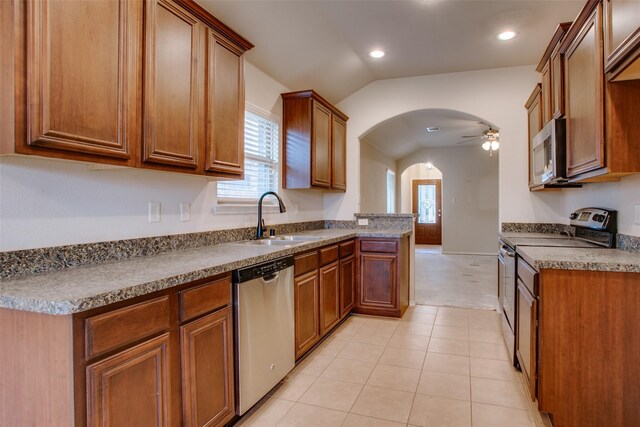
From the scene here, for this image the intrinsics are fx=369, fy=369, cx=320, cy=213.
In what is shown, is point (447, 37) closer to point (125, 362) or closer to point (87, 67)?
point (87, 67)

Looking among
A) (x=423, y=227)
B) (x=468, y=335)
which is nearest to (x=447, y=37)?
(x=468, y=335)

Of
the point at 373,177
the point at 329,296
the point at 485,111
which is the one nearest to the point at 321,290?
the point at 329,296

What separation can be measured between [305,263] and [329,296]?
2.10 ft

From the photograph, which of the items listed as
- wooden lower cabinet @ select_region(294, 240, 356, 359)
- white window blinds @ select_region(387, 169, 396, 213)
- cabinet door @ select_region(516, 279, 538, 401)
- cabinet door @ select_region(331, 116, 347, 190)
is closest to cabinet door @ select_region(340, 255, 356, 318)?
wooden lower cabinet @ select_region(294, 240, 356, 359)

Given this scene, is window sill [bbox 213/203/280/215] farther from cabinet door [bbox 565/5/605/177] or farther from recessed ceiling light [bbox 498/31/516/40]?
recessed ceiling light [bbox 498/31/516/40]

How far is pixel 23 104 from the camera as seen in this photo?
1.29m

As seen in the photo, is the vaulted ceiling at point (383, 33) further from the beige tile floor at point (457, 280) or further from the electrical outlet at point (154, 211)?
the beige tile floor at point (457, 280)

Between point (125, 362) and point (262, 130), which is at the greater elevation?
point (262, 130)

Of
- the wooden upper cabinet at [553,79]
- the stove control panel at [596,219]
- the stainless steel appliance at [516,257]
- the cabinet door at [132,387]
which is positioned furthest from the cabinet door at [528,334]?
the cabinet door at [132,387]

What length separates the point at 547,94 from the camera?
2982 mm

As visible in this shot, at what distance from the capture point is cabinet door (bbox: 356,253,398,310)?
3.88 metres

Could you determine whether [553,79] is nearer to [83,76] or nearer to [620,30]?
[620,30]

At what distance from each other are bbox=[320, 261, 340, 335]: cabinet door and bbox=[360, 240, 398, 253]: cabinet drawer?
56 cm

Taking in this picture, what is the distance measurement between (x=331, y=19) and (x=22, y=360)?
10.3 feet
